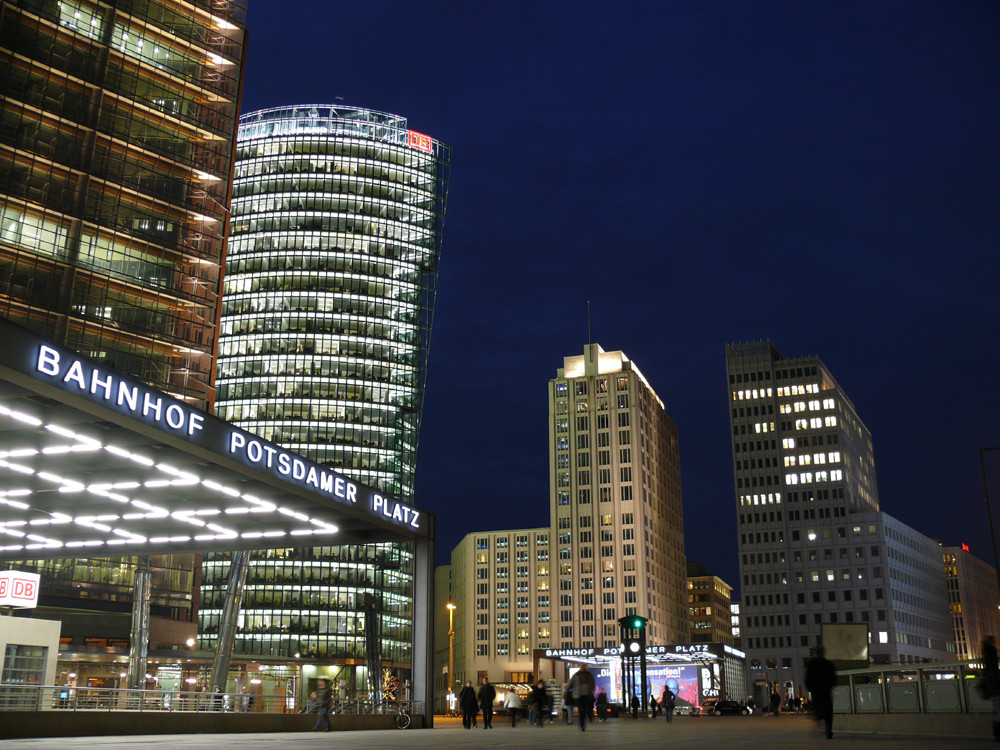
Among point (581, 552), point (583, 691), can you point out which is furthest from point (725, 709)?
point (581, 552)

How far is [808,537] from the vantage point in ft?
531

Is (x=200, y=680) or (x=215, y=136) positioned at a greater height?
(x=215, y=136)

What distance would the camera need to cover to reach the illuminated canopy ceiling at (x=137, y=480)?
19.3m

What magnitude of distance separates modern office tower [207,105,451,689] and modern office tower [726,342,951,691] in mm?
67463

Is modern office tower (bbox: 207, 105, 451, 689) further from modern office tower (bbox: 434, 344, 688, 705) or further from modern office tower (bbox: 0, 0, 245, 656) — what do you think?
modern office tower (bbox: 434, 344, 688, 705)

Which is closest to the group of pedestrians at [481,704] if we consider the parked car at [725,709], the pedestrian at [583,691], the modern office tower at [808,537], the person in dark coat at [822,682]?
the pedestrian at [583,691]

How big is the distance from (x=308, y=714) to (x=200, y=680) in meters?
42.0

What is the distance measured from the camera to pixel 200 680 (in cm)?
6875

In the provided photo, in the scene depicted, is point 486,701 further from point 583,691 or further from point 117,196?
point 117,196

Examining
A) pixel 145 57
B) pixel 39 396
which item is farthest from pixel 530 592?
pixel 39 396

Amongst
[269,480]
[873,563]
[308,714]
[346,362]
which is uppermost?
[346,362]

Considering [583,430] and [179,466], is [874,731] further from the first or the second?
[583,430]

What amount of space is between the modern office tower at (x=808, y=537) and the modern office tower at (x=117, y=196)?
11051 cm

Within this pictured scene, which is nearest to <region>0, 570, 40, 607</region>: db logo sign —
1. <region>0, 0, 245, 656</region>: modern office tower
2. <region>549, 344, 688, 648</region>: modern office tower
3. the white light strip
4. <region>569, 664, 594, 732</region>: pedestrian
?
the white light strip
